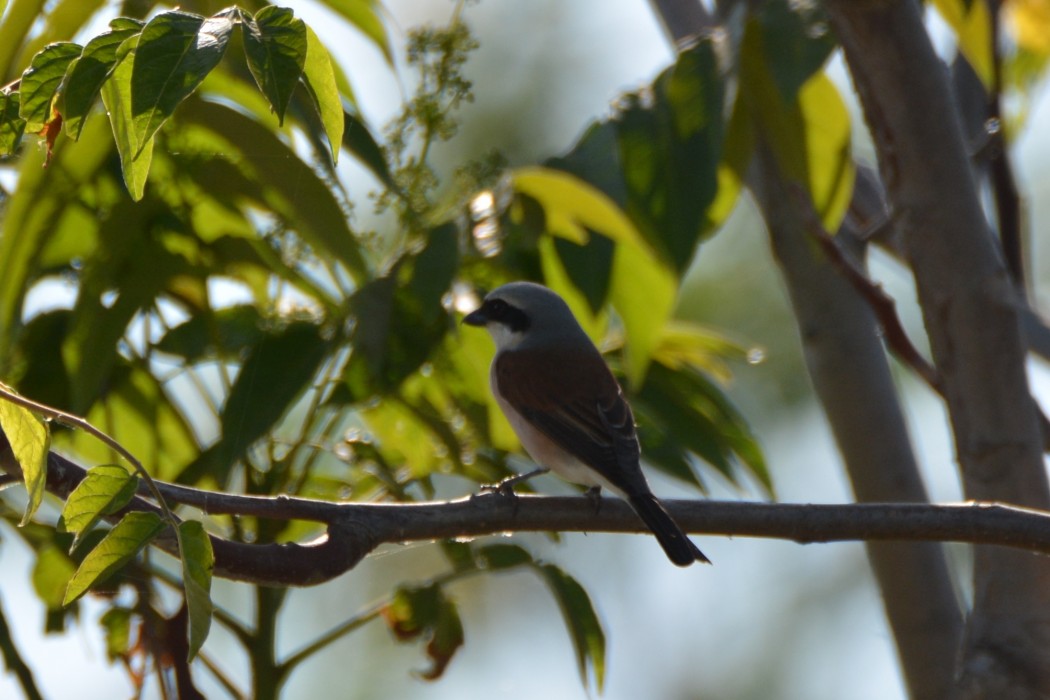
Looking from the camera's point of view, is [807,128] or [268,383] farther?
[807,128]

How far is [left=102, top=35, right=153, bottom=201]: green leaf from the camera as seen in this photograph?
126cm

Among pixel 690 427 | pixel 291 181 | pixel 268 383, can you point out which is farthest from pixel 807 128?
pixel 268 383

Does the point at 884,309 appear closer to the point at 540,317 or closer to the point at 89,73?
the point at 540,317

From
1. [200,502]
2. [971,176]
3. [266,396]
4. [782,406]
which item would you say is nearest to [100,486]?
[200,502]

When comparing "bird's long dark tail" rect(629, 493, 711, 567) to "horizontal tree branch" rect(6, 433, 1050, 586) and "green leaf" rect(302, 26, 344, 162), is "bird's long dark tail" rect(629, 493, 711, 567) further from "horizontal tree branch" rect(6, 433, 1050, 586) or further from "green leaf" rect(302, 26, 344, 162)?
"green leaf" rect(302, 26, 344, 162)

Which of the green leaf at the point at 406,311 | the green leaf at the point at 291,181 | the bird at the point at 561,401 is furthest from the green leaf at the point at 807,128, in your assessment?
the green leaf at the point at 291,181

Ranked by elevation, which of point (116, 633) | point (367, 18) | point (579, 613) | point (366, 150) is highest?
point (367, 18)

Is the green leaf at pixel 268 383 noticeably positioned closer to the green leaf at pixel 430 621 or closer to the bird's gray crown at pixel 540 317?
the green leaf at pixel 430 621

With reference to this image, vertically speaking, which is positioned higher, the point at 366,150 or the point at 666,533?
the point at 366,150

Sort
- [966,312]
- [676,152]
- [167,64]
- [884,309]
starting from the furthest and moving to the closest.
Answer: [884,309] → [966,312] → [676,152] → [167,64]

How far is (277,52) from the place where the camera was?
4.17 feet

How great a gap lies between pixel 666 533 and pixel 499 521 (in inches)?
20.3

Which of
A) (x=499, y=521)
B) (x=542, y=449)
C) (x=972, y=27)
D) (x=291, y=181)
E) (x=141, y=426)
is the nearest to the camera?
(x=499, y=521)

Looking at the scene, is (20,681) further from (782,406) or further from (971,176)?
(782,406)
